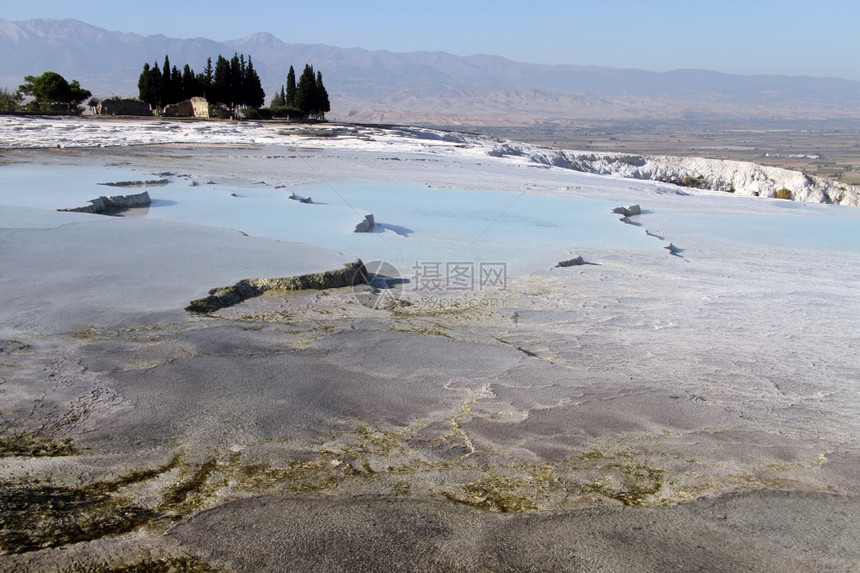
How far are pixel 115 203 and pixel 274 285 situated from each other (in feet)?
14.8

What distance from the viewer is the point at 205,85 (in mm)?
32812

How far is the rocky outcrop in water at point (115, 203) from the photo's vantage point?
8.65m

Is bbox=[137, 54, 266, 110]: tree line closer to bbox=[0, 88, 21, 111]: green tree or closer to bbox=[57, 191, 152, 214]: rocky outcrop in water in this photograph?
bbox=[0, 88, 21, 111]: green tree

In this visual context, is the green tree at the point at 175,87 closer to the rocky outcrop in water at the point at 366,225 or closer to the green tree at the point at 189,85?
the green tree at the point at 189,85

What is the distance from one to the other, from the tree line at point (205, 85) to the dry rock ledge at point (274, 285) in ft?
92.0

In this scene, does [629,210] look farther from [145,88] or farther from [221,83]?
[145,88]

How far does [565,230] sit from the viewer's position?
9.81 metres

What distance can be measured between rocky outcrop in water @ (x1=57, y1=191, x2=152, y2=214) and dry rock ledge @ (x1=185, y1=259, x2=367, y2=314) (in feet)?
12.8

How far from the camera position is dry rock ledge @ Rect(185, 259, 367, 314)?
513 cm

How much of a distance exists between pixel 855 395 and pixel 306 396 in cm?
325

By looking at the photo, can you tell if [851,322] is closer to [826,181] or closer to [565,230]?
[565,230]

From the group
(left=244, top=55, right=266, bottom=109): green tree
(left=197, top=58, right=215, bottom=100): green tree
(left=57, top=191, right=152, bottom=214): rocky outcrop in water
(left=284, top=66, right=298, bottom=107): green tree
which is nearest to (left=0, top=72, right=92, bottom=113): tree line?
(left=197, top=58, right=215, bottom=100): green tree

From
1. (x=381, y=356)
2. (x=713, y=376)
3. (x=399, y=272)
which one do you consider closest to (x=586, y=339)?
(x=713, y=376)

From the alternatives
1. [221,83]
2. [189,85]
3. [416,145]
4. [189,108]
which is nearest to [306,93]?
[221,83]
